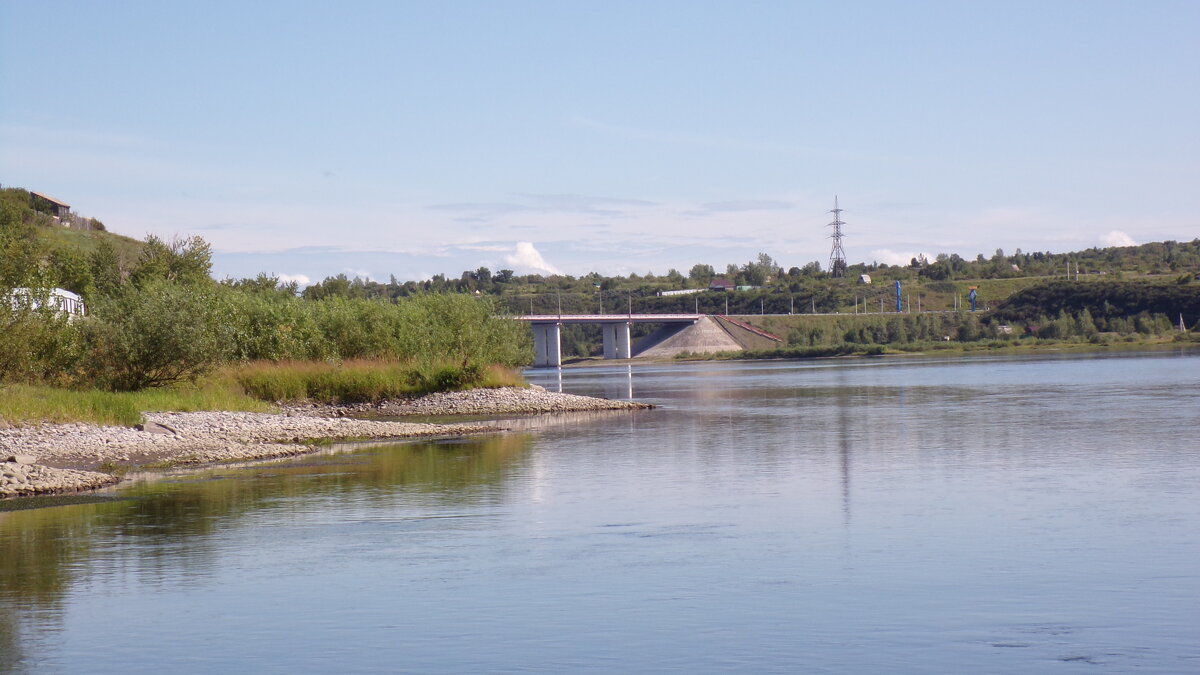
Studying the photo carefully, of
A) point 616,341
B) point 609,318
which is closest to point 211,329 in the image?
point 609,318

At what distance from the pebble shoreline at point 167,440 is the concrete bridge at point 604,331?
93870 mm

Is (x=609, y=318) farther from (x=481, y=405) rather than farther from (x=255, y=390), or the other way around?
(x=255, y=390)

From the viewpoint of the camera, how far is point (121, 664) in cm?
1229

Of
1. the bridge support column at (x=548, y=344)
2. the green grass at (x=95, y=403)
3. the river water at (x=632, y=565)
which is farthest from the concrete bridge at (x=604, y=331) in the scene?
the river water at (x=632, y=565)

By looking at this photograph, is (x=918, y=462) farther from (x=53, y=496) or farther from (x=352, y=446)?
(x=53, y=496)

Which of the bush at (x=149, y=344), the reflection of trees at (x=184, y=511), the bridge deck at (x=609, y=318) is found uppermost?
the bridge deck at (x=609, y=318)

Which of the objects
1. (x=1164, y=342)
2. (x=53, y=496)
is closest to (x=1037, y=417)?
(x=53, y=496)

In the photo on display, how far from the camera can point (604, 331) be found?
6511 inches

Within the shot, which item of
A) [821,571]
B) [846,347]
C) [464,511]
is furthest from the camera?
[846,347]

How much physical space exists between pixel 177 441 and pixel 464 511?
13.9 meters

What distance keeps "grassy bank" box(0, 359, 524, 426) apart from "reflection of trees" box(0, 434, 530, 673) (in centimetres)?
540

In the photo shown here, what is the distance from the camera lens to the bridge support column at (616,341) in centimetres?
16212

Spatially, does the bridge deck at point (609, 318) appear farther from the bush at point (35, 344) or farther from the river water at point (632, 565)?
the river water at point (632, 565)

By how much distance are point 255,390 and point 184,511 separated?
2633cm
